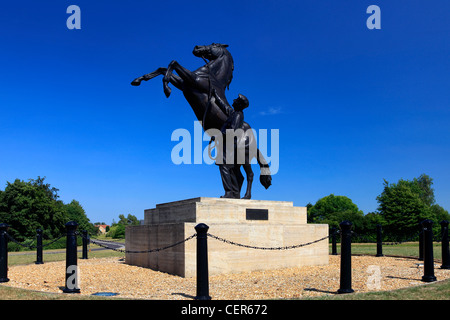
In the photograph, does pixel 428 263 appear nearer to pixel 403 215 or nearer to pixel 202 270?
pixel 202 270

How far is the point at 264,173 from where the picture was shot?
1384cm

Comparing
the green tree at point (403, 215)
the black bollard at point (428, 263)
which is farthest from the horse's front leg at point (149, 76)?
the green tree at point (403, 215)

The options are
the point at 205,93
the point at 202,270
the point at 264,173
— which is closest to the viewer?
the point at 202,270

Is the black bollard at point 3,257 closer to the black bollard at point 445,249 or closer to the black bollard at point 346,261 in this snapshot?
the black bollard at point 346,261

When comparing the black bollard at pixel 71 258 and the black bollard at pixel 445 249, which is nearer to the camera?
the black bollard at pixel 71 258

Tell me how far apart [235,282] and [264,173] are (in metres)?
5.32

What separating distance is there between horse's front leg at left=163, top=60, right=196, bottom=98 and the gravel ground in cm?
547

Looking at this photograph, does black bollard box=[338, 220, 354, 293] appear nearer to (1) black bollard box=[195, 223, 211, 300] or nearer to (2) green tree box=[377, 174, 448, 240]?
(1) black bollard box=[195, 223, 211, 300]

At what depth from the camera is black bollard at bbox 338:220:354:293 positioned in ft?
24.5

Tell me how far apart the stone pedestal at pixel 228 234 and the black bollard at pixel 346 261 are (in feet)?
12.7

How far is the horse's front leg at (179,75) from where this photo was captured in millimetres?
12164

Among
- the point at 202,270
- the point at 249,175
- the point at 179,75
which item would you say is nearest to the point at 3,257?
the point at 202,270

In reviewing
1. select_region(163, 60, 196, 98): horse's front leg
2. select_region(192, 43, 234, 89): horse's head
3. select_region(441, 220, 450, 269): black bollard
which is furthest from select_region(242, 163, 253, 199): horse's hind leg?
select_region(441, 220, 450, 269): black bollard
